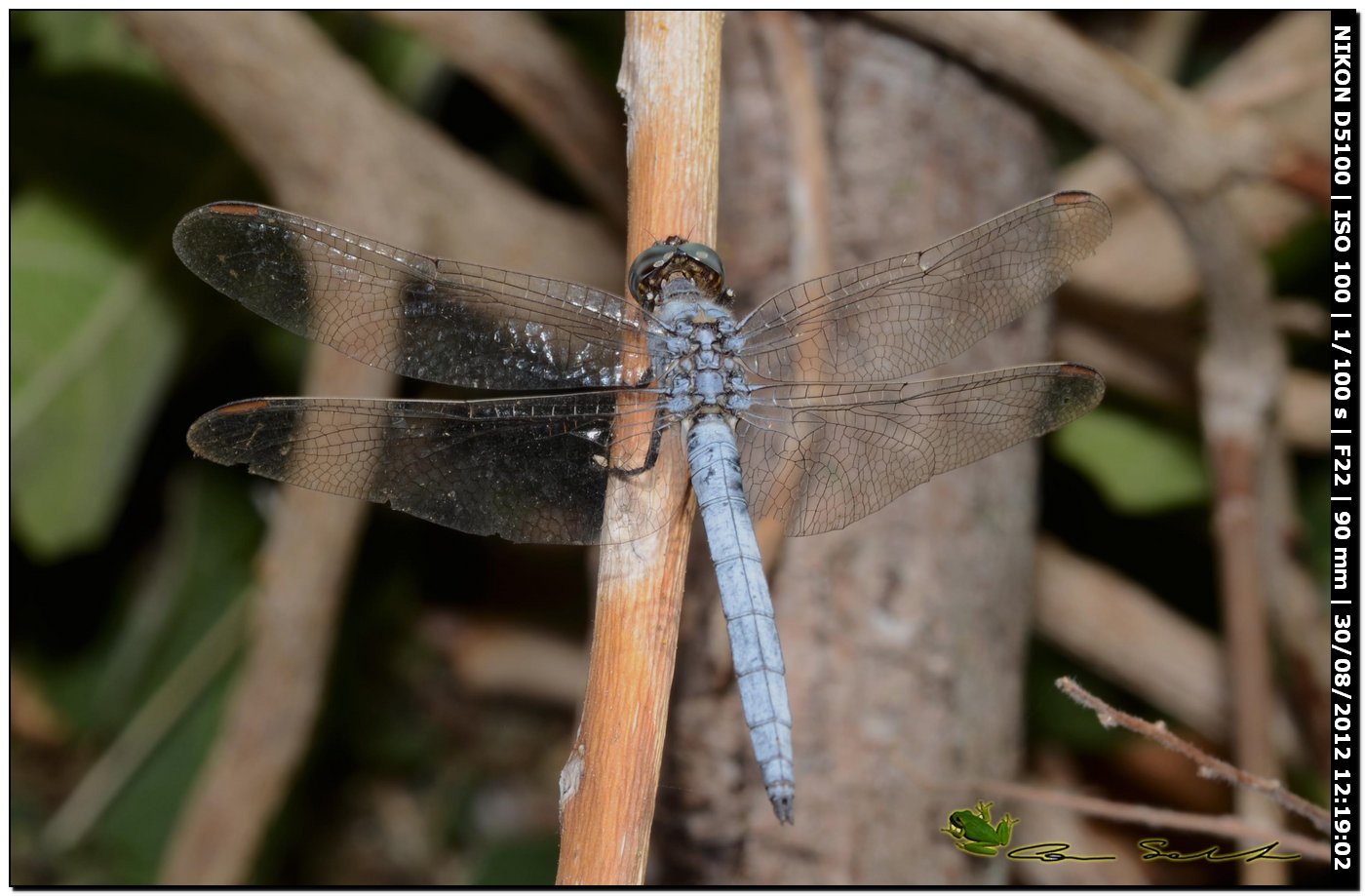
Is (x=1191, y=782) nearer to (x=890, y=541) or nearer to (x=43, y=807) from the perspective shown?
(x=890, y=541)

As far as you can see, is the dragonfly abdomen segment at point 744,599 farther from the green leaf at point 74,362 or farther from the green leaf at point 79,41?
the green leaf at point 79,41

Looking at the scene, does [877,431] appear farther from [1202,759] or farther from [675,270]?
[1202,759]

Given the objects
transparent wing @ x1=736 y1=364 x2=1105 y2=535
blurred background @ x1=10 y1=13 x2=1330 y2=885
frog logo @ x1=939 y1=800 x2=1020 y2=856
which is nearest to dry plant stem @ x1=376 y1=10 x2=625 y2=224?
blurred background @ x1=10 y1=13 x2=1330 y2=885

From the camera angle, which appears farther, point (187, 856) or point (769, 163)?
point (187, 856)

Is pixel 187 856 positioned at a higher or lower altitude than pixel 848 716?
lower

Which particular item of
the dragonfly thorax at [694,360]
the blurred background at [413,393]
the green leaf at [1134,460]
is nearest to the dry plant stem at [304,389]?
the blurred background at [413,393]

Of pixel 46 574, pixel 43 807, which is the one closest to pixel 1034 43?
pixel 46 574
